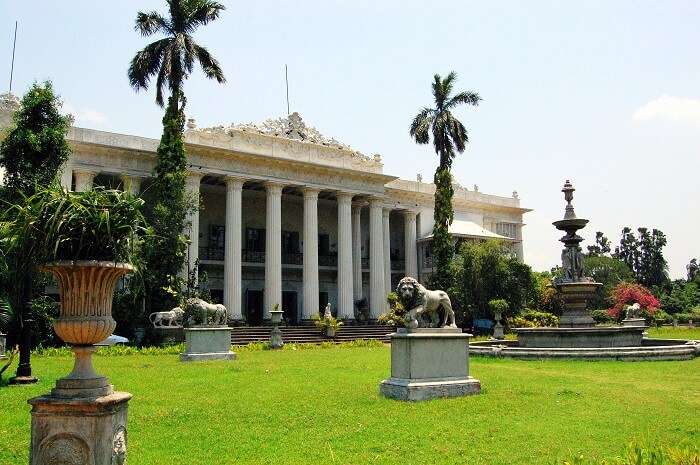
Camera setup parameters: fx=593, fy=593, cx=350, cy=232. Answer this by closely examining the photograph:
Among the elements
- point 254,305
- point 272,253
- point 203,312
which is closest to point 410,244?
point 254,305

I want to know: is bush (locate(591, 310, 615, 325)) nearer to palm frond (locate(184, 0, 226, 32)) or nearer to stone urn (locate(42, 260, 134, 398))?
palm frond (locate(184, 0, 226, 32))

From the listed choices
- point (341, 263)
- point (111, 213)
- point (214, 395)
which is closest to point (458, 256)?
point (341, 263)

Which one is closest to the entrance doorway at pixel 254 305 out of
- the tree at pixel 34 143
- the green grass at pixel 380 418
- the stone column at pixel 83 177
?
the stone column at pixel 83 177

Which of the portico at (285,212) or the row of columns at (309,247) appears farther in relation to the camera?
the row of columns at (309,247)

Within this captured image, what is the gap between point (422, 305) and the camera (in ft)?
32.1

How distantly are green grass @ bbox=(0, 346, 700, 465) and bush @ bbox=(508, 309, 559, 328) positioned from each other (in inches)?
773

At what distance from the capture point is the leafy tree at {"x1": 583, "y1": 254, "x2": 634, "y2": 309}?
5256 centimetres

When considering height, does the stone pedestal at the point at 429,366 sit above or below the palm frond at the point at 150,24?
below

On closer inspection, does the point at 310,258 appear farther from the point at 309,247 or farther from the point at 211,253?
the point at 211,253

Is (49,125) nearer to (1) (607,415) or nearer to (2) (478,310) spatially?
(1) (607,415)

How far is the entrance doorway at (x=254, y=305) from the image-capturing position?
3597cm

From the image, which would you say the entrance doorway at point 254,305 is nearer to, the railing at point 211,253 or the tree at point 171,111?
the railing at point 211,253

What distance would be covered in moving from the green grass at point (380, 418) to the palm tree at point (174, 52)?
17.5 meters

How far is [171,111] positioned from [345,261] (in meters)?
12.7
